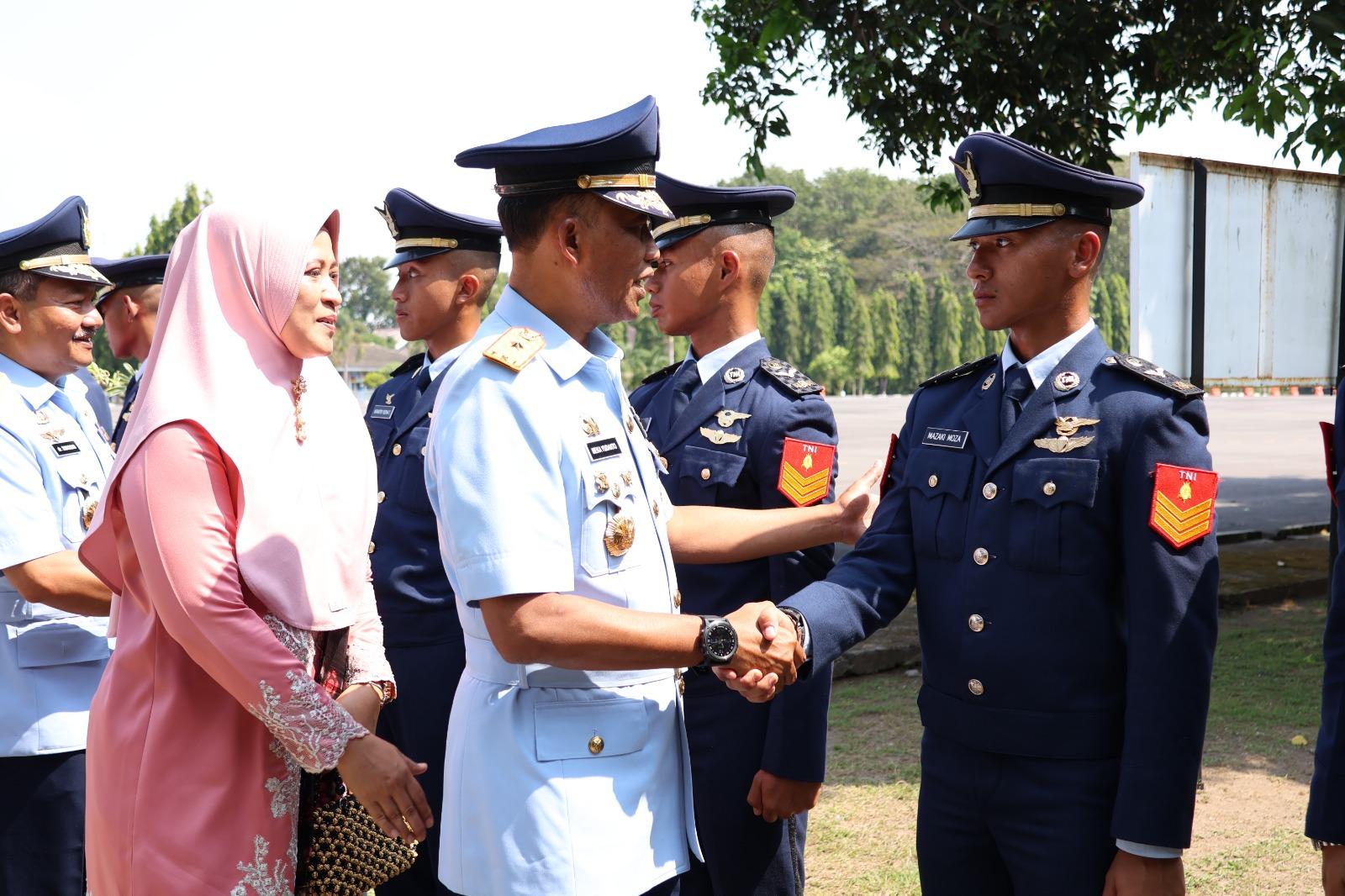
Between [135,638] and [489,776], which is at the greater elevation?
[135,638]

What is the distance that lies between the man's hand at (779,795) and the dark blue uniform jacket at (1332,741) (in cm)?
110

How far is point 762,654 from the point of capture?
7.69 ft

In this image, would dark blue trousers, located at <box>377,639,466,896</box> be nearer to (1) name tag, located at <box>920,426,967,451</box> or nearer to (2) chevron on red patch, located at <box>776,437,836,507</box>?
(2) chevron on red patch, located at <box>776,437,836,507</box>

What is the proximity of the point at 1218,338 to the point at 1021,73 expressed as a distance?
2670 mm

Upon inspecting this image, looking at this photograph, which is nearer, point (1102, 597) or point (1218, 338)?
point (1102, 597)

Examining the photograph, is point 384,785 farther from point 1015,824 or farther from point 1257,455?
point 1257,455

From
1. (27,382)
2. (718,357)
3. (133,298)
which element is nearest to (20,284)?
(27,382)

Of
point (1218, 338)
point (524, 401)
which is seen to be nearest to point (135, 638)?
point (524, 401)

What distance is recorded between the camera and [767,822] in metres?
3.05

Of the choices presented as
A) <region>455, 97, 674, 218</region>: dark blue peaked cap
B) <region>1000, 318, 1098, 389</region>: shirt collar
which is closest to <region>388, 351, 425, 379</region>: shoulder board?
<region>455, 97, 674, 218</region>: dark blue peaked cap

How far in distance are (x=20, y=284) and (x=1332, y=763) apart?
11.5 feet

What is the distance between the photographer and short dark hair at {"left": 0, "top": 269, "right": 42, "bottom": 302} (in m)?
3.44

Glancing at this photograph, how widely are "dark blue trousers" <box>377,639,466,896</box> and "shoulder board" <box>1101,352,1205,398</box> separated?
2134 millimetres

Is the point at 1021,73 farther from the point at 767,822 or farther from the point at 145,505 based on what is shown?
the point at 145,505
